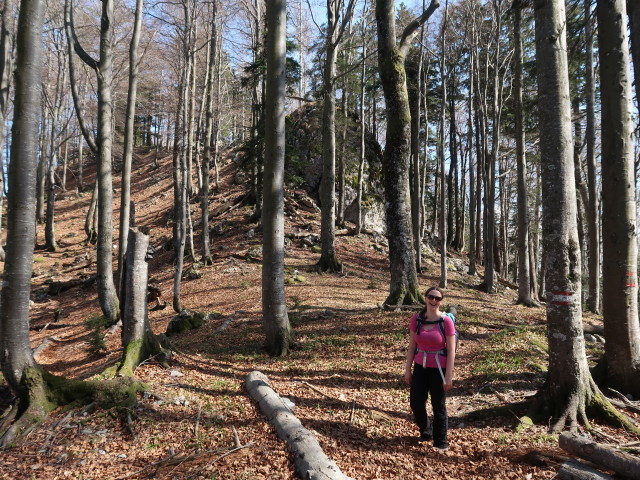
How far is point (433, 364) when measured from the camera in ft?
13.2

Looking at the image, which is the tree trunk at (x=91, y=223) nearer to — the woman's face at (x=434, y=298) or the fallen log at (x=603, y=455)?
the woman's face at (x=434, y=298)

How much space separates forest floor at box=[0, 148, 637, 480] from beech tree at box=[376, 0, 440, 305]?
924 mm

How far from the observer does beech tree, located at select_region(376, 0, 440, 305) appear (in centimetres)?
912

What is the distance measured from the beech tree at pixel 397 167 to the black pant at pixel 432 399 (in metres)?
4.99

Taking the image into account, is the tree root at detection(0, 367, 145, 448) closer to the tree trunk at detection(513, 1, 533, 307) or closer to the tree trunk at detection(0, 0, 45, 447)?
the tree trunk at detection(0, 0, 45, 447)

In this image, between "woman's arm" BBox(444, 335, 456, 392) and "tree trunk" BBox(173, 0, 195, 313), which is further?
"tree trunk" BBox(173, 0, 195, 313)

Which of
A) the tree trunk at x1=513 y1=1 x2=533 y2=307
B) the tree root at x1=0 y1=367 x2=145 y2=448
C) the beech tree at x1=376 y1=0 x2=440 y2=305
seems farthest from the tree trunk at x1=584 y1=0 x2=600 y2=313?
the tree root at x1=0 y1=367 x2=145 y2=448

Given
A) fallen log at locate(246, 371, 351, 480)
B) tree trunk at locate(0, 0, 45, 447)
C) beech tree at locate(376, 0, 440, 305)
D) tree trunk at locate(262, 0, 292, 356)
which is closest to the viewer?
fallen log at locate(246, 371, 351, 480)

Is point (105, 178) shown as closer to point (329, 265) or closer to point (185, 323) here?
point (185, 323)

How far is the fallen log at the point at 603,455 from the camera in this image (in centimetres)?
300

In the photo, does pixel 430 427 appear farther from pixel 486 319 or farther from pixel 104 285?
pixel 104 285

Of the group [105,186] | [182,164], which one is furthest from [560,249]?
[182,164]

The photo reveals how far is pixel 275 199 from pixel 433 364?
4144 millimetres

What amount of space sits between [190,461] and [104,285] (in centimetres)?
802
